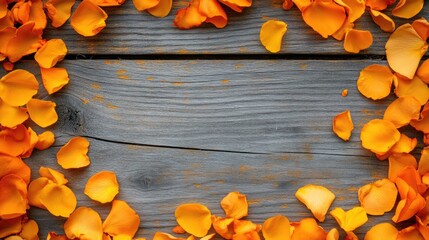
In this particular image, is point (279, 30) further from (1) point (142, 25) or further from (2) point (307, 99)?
(1) point (142, 25)

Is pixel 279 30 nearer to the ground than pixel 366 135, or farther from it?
farther from it

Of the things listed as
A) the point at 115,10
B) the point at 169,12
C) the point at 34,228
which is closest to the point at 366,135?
the point at 169,12

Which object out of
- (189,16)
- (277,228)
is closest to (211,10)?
(189,16)

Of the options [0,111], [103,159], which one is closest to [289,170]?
[103,159]

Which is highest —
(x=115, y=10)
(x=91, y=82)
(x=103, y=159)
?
(x=115, y=10)

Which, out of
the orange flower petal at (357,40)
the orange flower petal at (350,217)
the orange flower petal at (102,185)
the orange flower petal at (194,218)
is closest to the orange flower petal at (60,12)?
the orange flower petal at (102,185)

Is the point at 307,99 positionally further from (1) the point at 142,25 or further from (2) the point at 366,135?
(1) the point at 142,25
